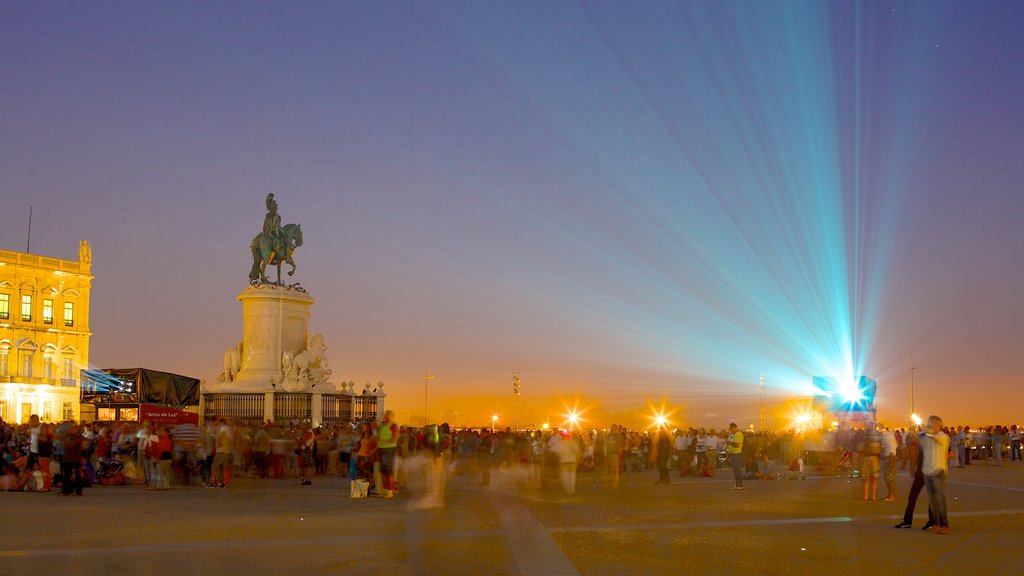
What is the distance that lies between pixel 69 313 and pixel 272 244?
192 feet

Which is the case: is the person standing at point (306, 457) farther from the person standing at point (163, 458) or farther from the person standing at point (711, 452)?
the person standing at point (711, 452)

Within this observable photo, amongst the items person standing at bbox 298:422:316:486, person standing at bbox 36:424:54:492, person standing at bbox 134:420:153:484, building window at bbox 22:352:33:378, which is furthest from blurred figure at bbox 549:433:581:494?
building window at bbox 22:352:33:378

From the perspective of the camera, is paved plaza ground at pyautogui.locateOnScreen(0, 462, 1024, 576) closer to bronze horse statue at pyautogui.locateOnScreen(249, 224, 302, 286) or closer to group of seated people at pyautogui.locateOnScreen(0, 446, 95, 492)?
group of seated people at pyautogui.locateOnScreen(0, 446, 95, 492)

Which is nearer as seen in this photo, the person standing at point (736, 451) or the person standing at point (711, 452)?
the person standing at point (736, 451)

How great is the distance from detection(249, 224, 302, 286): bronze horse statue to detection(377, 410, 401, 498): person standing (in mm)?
19678

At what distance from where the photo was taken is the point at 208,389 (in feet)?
119

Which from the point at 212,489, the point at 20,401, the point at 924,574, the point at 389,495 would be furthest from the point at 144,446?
the point at 20,401

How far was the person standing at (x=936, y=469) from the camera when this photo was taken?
45.0 ft

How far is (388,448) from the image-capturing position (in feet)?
63.4

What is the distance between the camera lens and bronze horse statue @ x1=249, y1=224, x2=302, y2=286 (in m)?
38.4

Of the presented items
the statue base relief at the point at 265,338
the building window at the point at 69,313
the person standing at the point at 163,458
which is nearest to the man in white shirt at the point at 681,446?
the statue base relief at the point at 265,338

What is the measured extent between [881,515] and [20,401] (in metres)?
79.9

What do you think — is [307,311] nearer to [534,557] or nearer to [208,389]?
[208,389]

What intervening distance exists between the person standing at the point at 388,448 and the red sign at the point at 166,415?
11649 millimetres
